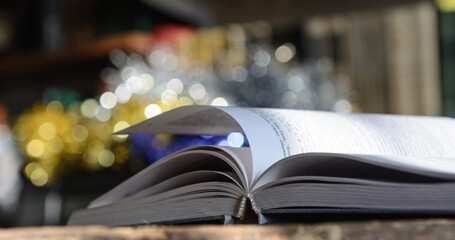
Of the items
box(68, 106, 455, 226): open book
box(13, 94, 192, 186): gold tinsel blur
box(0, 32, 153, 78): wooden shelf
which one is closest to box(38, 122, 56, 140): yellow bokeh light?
box(13, 94, 192, 186): gold tinsel blur

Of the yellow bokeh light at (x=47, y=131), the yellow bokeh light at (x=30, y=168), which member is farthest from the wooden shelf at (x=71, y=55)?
the yellow bokeh light at (x=30, y=168)

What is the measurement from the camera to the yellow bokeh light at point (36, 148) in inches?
86.6

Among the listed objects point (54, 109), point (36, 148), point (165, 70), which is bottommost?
point (36, 148)

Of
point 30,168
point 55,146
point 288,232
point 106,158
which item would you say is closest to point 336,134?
point 288,232

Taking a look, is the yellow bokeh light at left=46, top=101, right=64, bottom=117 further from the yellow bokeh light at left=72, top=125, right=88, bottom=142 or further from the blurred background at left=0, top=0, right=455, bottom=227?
the yellow bokeh light at left=72, top=125, right=88, bottom=142

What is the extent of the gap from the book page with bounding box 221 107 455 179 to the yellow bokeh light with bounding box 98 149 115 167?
5.19ft

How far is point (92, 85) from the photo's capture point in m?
3.26

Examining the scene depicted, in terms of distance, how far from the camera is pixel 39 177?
2219 mm

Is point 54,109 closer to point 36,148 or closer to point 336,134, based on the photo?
point 36,148

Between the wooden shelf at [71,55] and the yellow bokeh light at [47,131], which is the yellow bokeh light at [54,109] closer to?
the yellow bokeh light at [47,131]

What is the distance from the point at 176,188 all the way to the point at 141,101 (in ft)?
5.17

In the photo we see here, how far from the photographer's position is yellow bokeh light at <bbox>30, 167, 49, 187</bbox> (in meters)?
2.19

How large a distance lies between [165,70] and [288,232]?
1.89m

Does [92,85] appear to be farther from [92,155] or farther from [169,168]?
[169,168]
